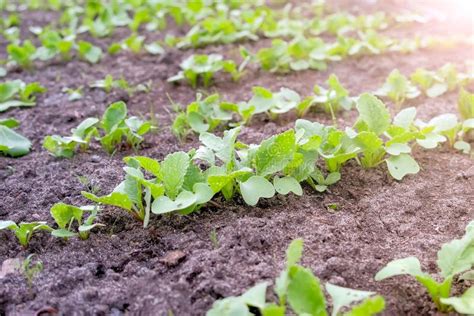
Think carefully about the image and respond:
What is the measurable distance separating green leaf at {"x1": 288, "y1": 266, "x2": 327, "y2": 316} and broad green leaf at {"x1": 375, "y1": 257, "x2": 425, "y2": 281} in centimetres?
20

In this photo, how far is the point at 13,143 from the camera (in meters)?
2.62

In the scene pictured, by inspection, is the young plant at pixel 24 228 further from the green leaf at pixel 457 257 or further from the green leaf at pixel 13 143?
the green leaf at pixel 457 257

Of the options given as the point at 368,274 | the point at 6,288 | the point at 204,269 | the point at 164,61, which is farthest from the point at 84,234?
the point at 164,61

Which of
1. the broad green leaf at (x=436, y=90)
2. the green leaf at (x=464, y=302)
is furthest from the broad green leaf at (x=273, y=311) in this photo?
the broad green leaf at (x=436, y=90)

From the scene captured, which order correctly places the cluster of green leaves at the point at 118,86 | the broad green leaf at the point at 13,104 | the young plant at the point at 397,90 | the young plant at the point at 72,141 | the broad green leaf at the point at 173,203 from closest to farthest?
the broad green leaf at the point at 173,203, the young plant at the point at 72,141, the young plant at the point at 397,90, the broad green leaf at the point at 13,104, the cluster of green leaves at the point at 118,86

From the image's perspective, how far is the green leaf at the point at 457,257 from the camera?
5.13 ft

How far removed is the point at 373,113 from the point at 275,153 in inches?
20.8

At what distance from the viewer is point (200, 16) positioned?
15.6 feet

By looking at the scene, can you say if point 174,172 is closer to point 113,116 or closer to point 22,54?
point 113,116

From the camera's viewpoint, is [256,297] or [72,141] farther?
[72,141]

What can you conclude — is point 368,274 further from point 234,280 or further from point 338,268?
point 234,280

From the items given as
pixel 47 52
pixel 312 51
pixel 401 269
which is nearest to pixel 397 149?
pixel 401 269

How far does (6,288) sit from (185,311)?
1.89ft

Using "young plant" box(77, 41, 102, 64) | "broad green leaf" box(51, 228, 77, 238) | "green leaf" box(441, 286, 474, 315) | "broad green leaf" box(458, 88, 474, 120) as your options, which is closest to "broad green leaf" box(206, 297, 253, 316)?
"green leaf" box(441, 286, 474, 315)
